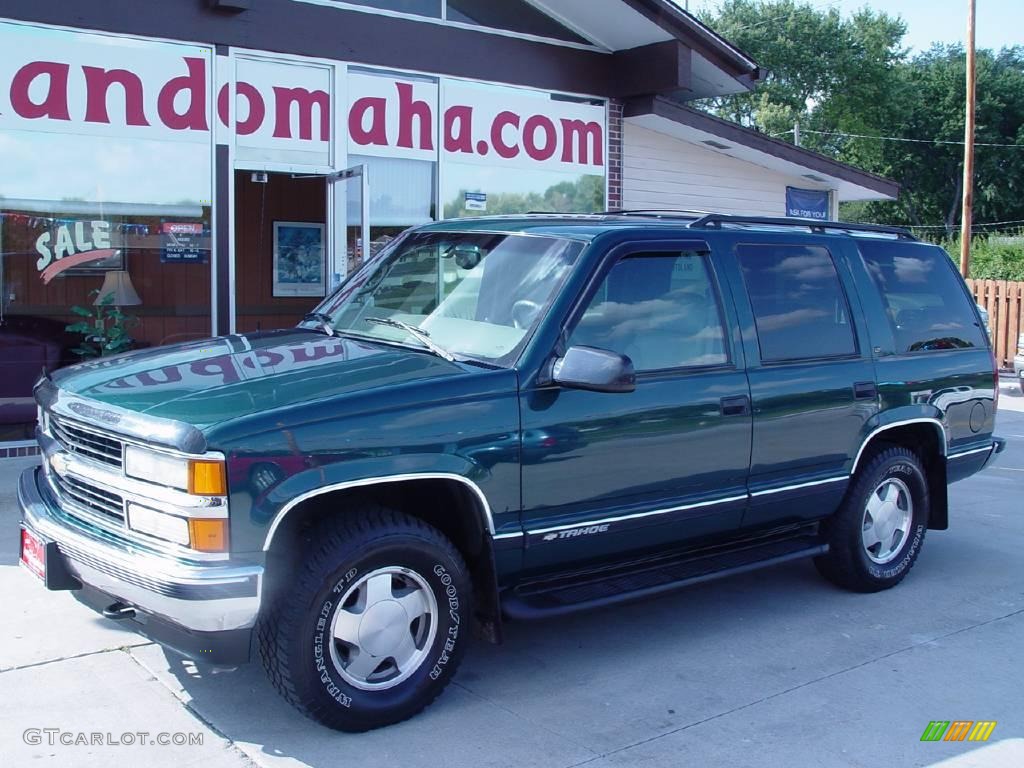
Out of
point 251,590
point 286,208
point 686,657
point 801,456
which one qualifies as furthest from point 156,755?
point 286,208

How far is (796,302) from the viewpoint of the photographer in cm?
546

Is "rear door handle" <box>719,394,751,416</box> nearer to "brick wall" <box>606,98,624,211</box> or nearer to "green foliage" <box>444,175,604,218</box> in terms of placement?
"green foliage" <box>444,175,604,218</box>

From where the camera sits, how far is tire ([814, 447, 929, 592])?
226 inches

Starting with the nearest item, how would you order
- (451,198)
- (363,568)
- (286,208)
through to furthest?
(363,568) → (451,198) → (286,208)

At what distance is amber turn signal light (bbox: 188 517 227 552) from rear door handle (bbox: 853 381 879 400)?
333cm

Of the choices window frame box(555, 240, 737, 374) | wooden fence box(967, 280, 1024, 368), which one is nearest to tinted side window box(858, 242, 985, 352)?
window frame box(555, 240, 737, 374)

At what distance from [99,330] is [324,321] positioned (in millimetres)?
4742

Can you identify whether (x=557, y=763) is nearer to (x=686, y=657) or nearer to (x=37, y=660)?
(x=686, y=657)

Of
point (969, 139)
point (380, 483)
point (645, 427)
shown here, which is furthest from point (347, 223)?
point (969, 139)

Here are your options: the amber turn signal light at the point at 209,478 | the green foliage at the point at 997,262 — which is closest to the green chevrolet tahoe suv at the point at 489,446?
the amber turn signal light at the point at 209,478

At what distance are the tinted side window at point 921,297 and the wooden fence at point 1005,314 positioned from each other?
1298 centimetres

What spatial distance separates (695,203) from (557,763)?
10774mm

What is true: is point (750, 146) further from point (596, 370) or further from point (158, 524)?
point (158, 524)

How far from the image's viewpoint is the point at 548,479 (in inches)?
173
